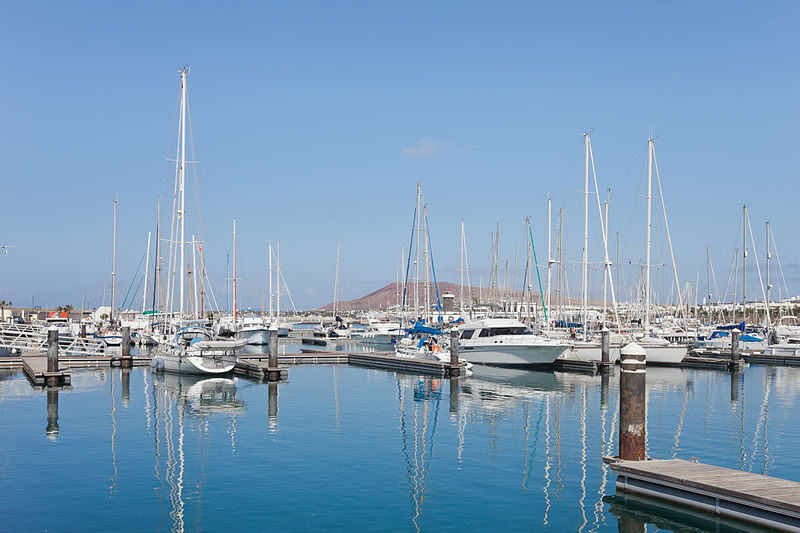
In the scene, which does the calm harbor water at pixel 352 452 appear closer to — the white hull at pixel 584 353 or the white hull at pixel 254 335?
the white hull at pixel 584 353

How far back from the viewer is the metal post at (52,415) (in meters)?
23.8

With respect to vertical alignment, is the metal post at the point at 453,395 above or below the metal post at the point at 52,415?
below

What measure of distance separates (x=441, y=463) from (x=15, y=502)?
10.4 meters

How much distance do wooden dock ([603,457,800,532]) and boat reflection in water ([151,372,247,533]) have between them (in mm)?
9514

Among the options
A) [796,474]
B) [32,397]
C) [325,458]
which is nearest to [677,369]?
[796,474]

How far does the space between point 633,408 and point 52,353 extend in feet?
99.3

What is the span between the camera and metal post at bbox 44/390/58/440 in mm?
23820

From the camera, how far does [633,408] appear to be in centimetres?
1673

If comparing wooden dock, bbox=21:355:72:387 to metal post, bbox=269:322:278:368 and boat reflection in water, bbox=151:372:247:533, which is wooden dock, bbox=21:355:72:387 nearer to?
boat reflection in water, bbox=151:372:247:533

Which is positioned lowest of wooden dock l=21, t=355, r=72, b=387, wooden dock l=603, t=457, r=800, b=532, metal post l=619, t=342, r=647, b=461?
wooden dock l=21, t=355, r=72, b=387

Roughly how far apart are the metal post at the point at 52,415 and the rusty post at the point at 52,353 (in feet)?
6.07

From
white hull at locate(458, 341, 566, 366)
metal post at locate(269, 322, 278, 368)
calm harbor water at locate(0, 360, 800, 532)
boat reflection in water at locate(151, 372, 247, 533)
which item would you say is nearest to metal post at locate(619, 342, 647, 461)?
calm harbor water at locate(0, 360, 800, 532)

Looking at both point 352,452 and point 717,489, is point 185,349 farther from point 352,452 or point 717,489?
point 717,489

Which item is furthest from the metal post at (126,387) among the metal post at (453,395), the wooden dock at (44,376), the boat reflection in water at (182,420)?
the metal post at (453,395)
